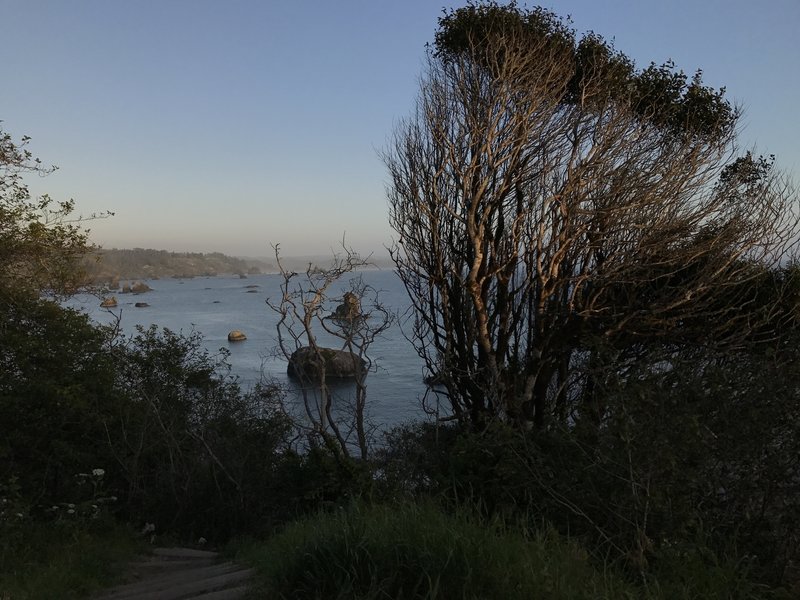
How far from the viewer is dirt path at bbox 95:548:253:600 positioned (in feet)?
13.3

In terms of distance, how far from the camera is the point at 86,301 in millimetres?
12414

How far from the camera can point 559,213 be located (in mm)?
10648

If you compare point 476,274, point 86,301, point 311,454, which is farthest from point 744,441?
point 86,301

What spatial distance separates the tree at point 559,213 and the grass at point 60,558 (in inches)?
218

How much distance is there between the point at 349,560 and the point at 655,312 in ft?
29.4

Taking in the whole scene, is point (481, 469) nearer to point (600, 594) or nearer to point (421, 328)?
point (600, 594)

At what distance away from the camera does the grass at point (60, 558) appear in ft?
16.0

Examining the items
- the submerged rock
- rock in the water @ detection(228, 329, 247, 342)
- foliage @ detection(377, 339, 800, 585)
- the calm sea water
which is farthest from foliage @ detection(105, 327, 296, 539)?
rock in the water @ detection(228, 329, 247, 342)

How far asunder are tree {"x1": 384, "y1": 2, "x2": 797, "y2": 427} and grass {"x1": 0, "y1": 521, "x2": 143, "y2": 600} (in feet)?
18.2

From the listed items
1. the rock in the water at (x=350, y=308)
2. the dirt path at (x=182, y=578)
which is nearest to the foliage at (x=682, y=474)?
the dirt path at (x=182, y=578)

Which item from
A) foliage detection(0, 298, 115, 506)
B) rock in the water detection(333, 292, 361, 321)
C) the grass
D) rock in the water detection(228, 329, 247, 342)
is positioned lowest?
rock in the water detection(228, 329, 247, 342)

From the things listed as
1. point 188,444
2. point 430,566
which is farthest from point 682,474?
point 188,444

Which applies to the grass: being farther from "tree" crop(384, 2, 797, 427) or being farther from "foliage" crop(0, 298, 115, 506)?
"tree" crop(384, 2, 797, 427)

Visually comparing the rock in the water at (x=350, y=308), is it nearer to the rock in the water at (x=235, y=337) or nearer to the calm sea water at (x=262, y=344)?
the calm sea water at (x=262, y=344)
